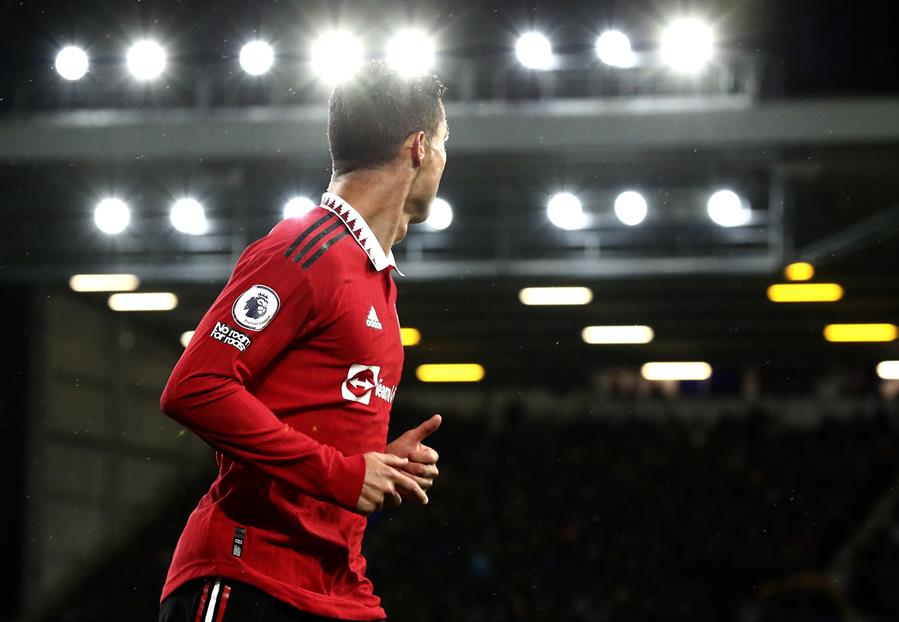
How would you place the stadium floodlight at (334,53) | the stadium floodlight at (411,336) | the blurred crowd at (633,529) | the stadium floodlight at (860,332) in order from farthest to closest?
the stadium floodlight at (411,336) < the stadium floodlight at (860,332) < the blurred crowd at (633,529) < the stadium floodlight at (334,53)

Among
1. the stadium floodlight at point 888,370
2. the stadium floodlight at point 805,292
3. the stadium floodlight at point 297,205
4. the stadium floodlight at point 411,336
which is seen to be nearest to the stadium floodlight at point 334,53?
the stadium floodlight at point 297,205

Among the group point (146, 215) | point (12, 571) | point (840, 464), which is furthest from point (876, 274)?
point (12, 571)

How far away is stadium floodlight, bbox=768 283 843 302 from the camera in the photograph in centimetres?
1202

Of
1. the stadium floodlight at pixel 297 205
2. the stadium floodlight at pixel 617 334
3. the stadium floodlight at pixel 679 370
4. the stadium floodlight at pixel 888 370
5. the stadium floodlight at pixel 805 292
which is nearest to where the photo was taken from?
the stadium floodlight at pixel 297 205

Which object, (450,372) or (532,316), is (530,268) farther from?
(450,372)

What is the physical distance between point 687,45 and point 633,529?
5835 millimetres

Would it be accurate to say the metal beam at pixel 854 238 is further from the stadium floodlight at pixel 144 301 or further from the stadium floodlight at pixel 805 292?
the stadium floodlight at pixel 144 301

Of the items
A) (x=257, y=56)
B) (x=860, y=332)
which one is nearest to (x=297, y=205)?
(x=257, y=56)

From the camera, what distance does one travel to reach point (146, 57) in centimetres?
931

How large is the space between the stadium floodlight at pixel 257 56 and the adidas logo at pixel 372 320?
7.07 m

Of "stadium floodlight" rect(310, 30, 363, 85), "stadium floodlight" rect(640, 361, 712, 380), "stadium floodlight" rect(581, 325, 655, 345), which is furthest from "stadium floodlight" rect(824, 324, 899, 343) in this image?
"stadium floodlight" rect(310, 30, 363, 85)

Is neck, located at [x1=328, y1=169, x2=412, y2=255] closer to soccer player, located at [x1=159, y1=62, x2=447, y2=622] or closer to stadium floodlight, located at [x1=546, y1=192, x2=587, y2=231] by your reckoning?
soccer player, located at [x1=159, y1=62, x2=447, y2=622]

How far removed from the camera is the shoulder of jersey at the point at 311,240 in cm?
178

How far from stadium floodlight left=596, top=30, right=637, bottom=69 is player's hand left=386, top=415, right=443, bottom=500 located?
7815mm
